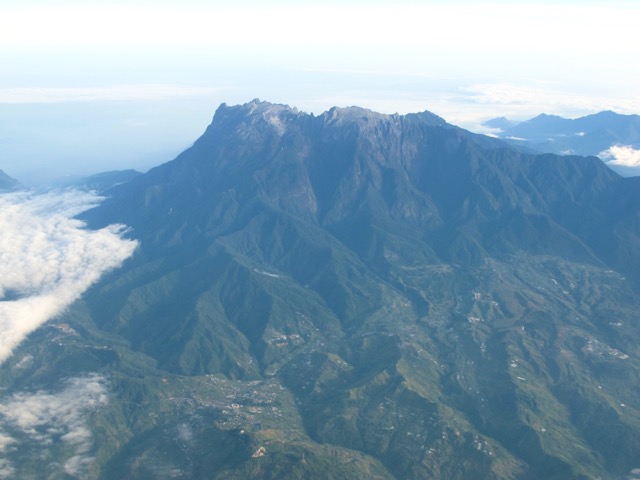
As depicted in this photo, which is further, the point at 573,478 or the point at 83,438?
the point at 83,438

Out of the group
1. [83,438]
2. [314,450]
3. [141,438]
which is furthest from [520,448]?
[83,438]

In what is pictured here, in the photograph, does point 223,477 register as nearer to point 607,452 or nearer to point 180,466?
point 180,466

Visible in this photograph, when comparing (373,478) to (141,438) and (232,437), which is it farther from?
(141,438)

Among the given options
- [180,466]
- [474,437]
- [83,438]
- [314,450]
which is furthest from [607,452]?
[83,438]

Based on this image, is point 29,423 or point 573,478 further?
point 29,423

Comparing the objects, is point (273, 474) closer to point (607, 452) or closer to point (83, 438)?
point (83, 438)

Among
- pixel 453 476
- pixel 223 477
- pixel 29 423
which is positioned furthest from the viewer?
pixel 29 423

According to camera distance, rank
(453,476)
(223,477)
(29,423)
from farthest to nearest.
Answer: (29,423), (453,476), (223,477)

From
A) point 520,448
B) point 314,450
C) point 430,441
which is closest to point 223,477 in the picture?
point 314,450
